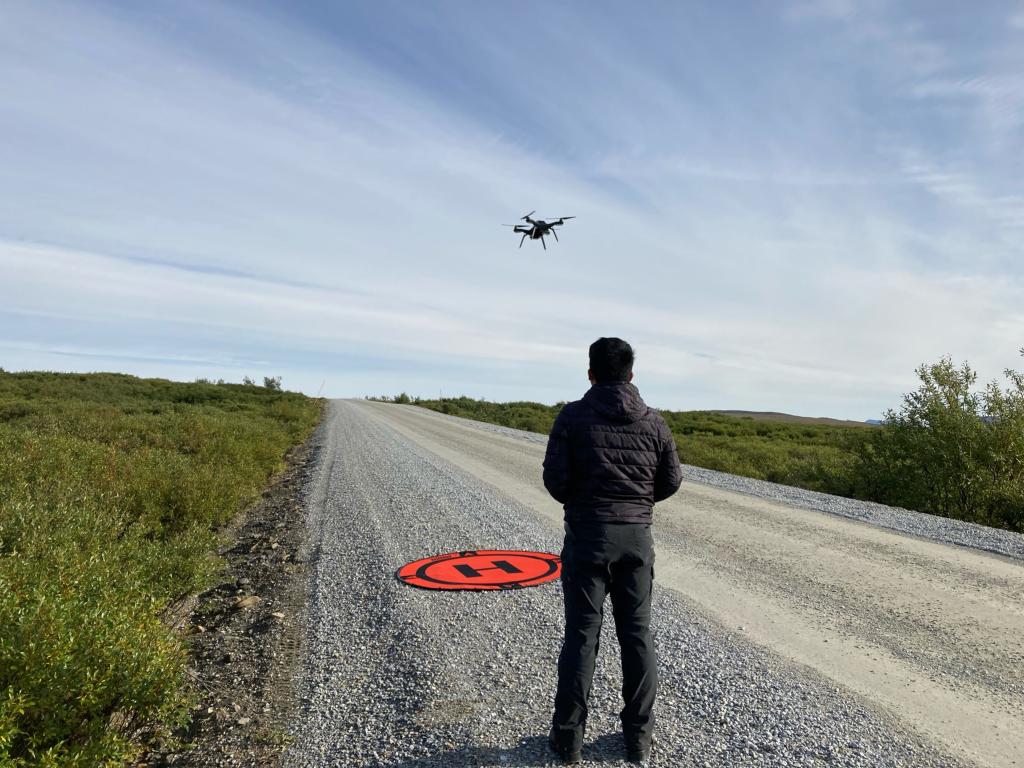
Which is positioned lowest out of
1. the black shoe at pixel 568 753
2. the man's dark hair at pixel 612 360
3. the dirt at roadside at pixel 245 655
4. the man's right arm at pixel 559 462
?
the dirt at roadside at pixel 245 655

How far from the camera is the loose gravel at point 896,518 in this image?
8.62 meters

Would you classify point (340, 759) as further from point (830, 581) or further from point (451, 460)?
point (451, 460)

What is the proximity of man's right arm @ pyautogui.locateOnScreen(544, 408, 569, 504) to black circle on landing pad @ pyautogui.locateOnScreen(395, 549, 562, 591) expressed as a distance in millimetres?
3159

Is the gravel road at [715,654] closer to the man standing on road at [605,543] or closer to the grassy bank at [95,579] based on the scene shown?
the man standing on road at [605,543]

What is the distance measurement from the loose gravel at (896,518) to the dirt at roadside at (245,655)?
8617 mm

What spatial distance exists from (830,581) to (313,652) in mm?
5233

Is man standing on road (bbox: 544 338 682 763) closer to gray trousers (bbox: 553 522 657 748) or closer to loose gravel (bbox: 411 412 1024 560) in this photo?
gray trousers (bbox: 553 522 657 748)

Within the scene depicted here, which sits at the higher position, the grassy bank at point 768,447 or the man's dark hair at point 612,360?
the man's dark hair at point 612,360

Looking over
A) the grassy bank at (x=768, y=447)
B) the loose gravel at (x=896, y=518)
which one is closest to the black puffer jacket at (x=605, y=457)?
the loose gravel at (x=896, y=518)

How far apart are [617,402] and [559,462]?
468 mm

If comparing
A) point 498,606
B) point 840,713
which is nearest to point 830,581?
point 840,713

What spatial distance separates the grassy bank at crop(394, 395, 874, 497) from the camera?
1817 centimetres

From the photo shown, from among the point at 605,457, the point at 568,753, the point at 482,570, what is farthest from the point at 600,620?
the point at 482,570

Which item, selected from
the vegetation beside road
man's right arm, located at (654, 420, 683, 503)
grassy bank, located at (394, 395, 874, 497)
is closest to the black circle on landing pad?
man's right arm, located at (654, 420, 683, 503)
